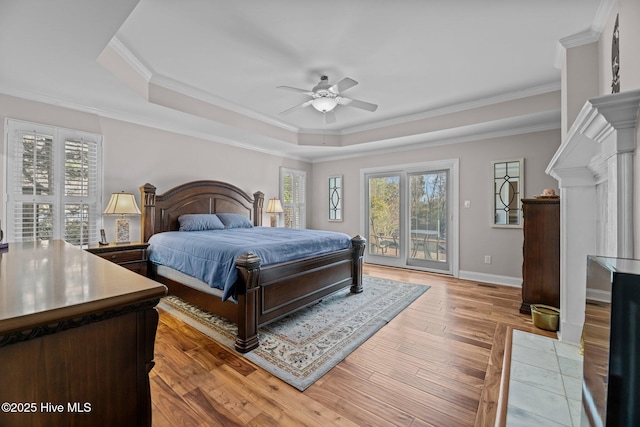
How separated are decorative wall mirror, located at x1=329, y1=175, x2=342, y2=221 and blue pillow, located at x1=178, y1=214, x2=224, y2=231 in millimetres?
2747

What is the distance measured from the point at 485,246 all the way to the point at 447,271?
77cm

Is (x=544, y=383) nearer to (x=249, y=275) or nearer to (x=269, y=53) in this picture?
(x=249, y=275)

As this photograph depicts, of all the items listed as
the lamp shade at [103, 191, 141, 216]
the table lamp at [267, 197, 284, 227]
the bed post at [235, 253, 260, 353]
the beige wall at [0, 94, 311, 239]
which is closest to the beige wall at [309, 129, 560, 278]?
the table lamp at [267, 197, 284, 227]

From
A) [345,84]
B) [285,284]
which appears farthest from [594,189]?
[285,284]

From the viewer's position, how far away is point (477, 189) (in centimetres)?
446

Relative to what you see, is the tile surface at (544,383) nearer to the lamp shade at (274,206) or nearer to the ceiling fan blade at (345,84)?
the ceiling fan blade at (345,84)

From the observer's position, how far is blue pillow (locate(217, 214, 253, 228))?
4492mm

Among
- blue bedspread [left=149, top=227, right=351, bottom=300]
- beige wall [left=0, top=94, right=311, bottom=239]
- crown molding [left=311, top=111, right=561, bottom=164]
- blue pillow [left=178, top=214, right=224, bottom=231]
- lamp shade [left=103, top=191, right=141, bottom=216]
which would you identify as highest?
crown molding [left=311, top=111, right=561, bottom=164]

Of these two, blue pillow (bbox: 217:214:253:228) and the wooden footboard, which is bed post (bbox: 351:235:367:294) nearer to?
the wooden footboard

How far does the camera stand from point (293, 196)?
20.4 feet

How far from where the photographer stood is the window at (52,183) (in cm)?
290

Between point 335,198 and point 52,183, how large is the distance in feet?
15.3

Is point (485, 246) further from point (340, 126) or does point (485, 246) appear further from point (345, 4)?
point (345, 4)

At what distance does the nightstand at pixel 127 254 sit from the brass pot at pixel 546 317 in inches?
176
